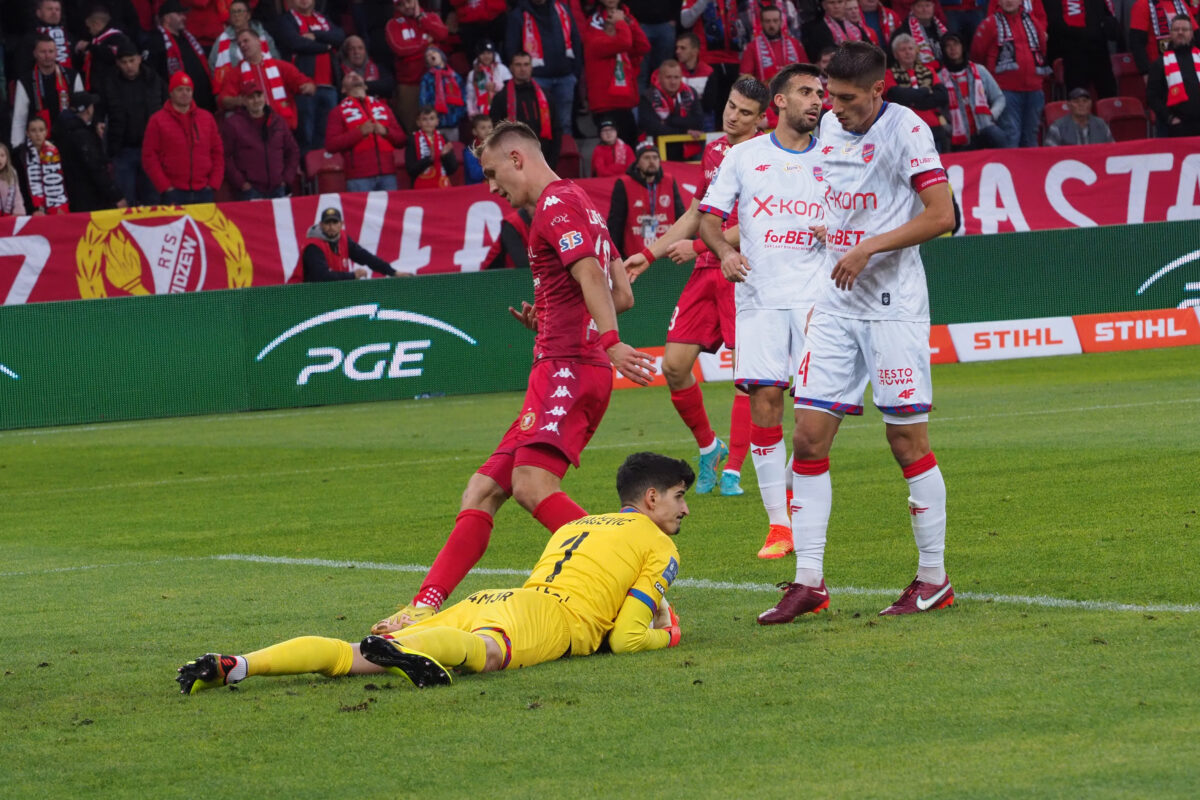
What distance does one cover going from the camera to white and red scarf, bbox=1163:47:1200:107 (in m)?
24.7

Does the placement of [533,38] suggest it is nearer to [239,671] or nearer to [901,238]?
[901,238]

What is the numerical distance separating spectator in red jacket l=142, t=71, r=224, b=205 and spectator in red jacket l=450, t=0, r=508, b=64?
4283 mm

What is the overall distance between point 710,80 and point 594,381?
17.4 metres

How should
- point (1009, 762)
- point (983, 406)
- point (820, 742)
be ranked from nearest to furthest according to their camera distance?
point (1009, 762) < point (820, 742) < point (983, 406)

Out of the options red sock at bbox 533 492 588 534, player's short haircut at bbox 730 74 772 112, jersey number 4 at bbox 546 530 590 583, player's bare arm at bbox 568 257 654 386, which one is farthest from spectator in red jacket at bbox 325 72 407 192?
jersey number 4 at bbox 546 530 590 583

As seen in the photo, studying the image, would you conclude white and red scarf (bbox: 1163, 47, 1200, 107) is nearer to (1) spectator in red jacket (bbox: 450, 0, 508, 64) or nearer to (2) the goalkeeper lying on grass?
(1) spectator in red jacket (bbox: 450, 0, 508, 64)

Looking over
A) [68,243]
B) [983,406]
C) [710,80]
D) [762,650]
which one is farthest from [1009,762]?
[710,80]

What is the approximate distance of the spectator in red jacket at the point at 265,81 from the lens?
20.7 metres

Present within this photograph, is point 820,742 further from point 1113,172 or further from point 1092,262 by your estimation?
point 1113,172

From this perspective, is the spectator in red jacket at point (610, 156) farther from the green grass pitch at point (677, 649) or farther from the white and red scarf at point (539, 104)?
the green grass pitch at point (677, 649)

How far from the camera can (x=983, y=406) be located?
15859 millimetres

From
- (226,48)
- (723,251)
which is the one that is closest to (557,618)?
(723,251)

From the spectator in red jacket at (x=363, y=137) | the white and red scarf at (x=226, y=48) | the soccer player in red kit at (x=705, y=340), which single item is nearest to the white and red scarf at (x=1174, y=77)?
the spectator in red jacket at (x=363, y=137)

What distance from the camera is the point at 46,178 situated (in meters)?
19.9
